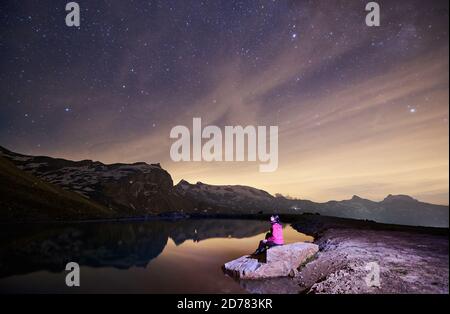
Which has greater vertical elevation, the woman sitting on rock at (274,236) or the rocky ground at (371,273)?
the woman sitting on rock at (274,236)

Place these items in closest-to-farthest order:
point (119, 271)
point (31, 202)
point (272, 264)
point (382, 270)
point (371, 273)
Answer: point (371, 273) < point (382, 270) < point (272, 264) < point (119, 271) < point (31, 202)

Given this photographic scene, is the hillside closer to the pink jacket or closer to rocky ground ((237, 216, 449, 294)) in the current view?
the pink jacket

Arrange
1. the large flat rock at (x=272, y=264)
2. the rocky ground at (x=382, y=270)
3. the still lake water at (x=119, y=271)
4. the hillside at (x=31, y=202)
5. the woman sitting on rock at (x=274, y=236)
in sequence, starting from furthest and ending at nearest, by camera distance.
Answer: the hillside at (x=31, y=202)
the woman sitting on rock at (x=274, y=236)
the large flat rock at (x=272, y=264)
the still lake water at (x=119, y=271)
the rocky ground at (x=382, y=270)

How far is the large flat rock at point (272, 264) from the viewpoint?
15969mm

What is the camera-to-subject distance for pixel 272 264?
16.3 metres

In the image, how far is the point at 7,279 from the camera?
56.0ft

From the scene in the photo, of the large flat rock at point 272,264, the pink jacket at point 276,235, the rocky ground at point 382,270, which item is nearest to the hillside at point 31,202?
the large flat rock at point 272,264

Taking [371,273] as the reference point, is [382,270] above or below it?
below

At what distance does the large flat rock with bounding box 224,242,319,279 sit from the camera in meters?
16.0

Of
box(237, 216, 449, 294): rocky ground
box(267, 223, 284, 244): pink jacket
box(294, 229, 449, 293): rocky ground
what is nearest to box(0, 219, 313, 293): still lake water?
box(237, 216, 449, 294): rocky ground

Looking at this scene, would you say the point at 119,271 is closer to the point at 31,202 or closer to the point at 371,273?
the point at 371,273

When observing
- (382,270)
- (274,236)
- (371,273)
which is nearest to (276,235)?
(274,236)

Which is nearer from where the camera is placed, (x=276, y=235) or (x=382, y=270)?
(x=382, y=270)

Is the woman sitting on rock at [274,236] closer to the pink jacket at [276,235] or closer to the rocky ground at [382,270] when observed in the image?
the pink jacket at [276,235]
